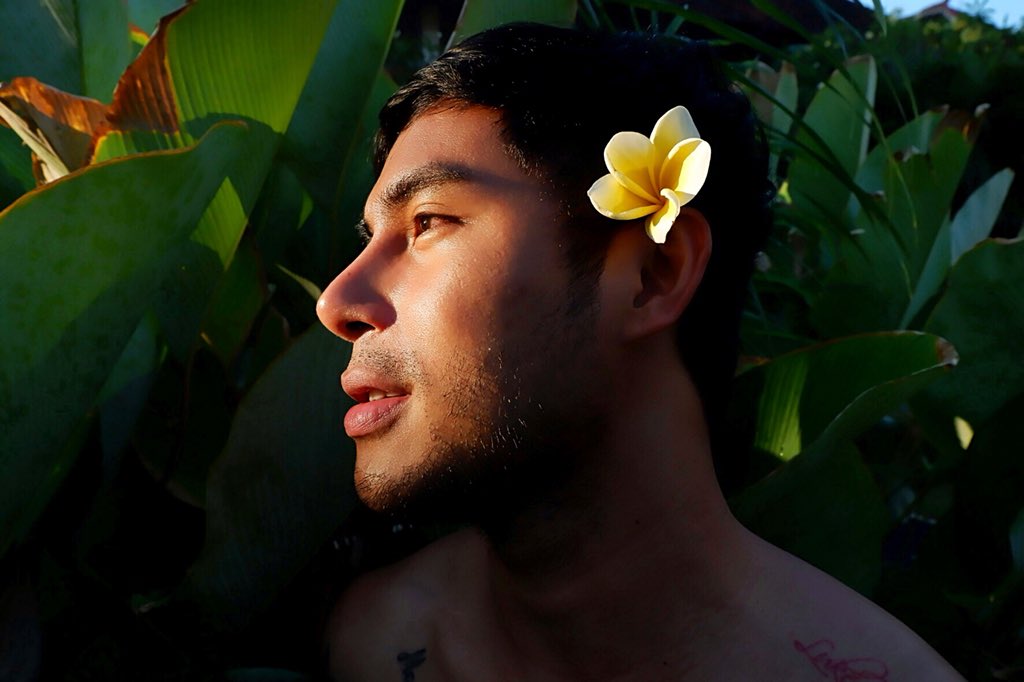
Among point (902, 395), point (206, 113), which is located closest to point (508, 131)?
point (206, 113)

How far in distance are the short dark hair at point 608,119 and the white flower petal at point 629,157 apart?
70 millimetres

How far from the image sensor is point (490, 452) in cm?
91

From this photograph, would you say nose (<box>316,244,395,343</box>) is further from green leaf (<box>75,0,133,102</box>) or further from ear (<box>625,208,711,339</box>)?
green leaf (<box>75,0,133,102</box>)

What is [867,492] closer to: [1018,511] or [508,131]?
[1018,511]

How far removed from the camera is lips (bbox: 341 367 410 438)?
0.93 m

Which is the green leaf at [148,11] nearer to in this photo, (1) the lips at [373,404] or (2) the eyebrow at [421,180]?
(2) the eyebrow at [421,180]

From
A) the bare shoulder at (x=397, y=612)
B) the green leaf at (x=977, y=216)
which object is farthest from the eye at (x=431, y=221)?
the green leaf at (x=977, y=216)

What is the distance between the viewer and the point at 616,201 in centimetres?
89

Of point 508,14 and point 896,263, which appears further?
point 896,263

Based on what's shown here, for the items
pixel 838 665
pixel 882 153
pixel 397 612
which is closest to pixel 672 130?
pixel 838 665

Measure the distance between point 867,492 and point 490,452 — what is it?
1.30 ft

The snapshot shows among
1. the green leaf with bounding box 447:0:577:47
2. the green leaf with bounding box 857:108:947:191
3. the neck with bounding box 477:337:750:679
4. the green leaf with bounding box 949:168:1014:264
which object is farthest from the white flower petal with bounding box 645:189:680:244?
the green leaf with bounding box 857:108:947:191

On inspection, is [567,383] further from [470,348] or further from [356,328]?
[356,328]

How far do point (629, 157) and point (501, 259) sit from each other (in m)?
0.15
